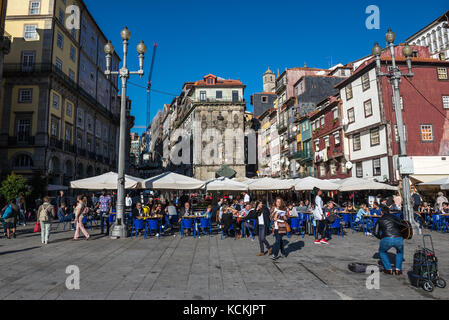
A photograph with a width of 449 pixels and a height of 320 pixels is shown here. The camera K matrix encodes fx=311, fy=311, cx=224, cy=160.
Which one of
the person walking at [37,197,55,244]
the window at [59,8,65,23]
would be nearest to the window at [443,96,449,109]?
the person walking at [37,197,55,244]

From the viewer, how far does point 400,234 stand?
21.4 ft

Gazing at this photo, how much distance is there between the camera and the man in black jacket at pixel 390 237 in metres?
6.46

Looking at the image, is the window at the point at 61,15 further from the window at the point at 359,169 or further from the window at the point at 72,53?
the window at the point at 359,169

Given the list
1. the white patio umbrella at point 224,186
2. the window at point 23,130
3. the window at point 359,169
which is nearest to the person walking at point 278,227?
the white patio umbrella at point 224,186

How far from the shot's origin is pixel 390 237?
649 centimetres

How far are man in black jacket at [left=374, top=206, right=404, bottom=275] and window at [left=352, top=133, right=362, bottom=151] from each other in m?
23.3

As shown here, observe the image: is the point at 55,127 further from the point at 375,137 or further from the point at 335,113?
the point at 375,137

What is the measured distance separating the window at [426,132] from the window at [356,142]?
192 inches

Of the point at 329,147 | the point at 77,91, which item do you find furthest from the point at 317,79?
the point at 77,91

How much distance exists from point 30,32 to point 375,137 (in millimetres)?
35300

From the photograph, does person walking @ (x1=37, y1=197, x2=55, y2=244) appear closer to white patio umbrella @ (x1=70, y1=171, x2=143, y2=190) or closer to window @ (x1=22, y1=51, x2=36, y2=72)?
white patio umbrella @ (x1=70, y1=171, x2=143, y2=190)
